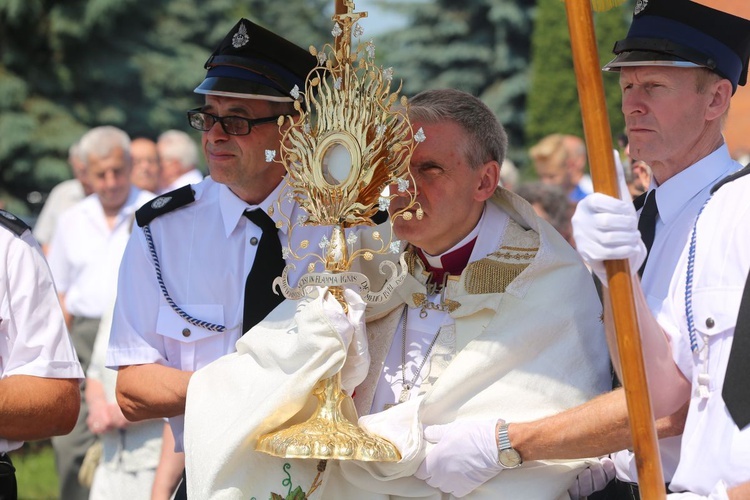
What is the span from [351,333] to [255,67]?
1193mm

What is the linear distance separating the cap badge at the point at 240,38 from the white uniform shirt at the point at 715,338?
5.91ft

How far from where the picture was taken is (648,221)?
12.4ft

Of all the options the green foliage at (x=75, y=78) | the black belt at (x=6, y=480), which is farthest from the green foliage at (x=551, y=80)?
the black belt at (x=6, y=480)

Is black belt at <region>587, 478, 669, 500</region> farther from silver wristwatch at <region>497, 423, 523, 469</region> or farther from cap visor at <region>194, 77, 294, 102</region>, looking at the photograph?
cap visor at <region>194, 77, 294, 102</region>

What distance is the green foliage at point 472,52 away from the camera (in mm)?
Answer: 25219

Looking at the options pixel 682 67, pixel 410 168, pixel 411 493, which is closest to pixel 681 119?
pixel 682 67

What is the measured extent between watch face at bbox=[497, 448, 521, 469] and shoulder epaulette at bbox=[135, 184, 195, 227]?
1.56m

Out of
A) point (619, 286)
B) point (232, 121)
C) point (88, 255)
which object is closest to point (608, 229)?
point (619, 286)

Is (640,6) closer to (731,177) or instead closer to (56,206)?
(731,177)

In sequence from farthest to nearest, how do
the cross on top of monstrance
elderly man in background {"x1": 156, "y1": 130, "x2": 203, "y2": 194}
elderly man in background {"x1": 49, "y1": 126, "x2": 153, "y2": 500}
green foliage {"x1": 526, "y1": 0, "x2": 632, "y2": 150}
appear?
green foliage {"x1": 526, "y1": 0, "x2": 632, "y2": 150} → elderly man in background {"x1": 156, "y1": 130, "x2": 203, "y2": 194} → elderly man in background {"x1": 49, "y1": 126, "x2": 153, "y2": 500} → the cross on top of monstrance

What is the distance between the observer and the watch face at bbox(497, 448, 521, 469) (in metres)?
3.55

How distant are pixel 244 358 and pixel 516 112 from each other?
22464mm

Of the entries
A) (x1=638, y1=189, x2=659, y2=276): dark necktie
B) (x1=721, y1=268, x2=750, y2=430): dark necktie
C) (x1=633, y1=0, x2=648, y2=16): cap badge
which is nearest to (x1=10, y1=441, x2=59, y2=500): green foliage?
(x1=638, y1=189, x2=659, y2=276): dark necktie

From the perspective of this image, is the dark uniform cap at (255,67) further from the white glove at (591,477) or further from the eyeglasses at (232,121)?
the white glove at (591,477)
